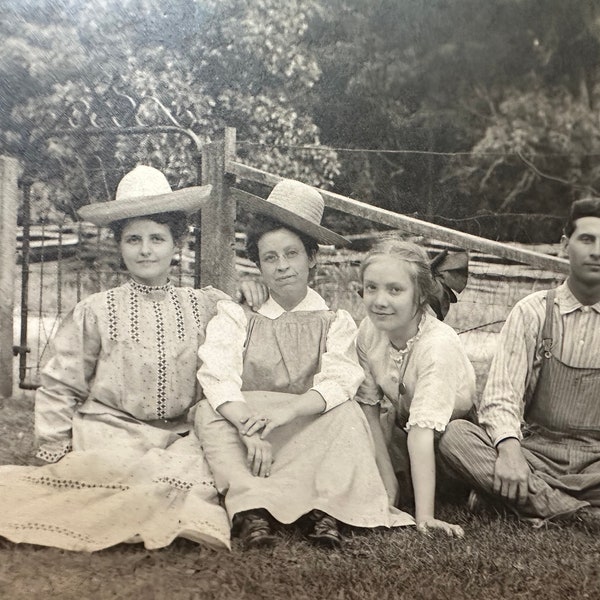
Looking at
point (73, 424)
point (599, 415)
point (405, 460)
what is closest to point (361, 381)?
point (405, 460)

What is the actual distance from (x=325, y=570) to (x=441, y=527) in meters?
0.40

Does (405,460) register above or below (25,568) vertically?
above

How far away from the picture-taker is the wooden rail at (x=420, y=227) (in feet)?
8.45

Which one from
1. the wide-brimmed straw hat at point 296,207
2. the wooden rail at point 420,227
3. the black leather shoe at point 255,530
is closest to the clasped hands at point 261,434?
the black leather shoe at point 255,530

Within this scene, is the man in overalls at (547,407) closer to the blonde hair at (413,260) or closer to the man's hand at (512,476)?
the man's hand at (512,476)

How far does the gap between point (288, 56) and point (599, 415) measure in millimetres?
1503

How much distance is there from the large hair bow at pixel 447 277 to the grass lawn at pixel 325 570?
756mm

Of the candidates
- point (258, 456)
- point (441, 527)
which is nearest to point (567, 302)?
point (441, 527)

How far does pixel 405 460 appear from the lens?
8.30ft

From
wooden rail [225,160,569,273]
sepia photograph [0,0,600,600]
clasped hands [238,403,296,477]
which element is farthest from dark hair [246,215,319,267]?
clasped hands [238,403,296,477]

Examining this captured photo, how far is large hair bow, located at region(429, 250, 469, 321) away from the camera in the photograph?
8.59 feet

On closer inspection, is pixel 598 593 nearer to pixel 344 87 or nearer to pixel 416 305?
pixel 416 305

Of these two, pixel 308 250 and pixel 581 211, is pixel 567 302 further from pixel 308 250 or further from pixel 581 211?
pixel 308 250

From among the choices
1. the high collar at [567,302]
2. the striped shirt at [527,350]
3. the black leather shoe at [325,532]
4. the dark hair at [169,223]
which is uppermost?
the dark hair at [169,223]
